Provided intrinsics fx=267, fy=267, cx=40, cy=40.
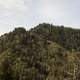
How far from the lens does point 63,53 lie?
113 metres

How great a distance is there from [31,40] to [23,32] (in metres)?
7.97

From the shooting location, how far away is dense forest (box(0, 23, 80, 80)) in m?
87.3

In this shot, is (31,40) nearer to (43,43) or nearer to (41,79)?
(43,43)

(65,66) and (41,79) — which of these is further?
(65,66)

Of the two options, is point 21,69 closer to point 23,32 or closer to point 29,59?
point 29,59

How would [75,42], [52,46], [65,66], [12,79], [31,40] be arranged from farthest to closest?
[75,42], [52,46], [31,40], [65,66], [12,79]

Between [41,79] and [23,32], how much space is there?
119 ft

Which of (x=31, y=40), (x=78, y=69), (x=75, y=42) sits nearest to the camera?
(x=78, y=69)

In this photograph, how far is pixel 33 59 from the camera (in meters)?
97.4

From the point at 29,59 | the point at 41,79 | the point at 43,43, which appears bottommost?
the point at 41,79

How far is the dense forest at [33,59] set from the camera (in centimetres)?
8731

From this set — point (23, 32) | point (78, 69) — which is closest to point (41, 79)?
point (78, 69)

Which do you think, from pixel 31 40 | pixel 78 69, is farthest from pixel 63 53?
pixel 78 69

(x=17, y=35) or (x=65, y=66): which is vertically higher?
(x=17, y=35)
